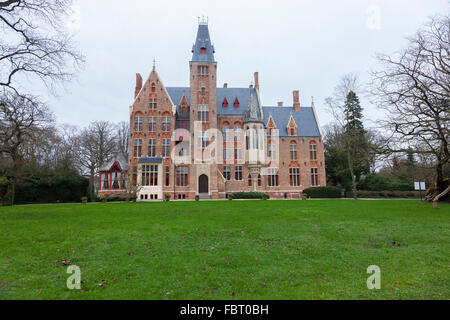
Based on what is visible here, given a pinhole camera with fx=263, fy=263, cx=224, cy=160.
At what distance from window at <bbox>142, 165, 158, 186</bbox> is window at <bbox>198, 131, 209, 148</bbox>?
6.36 meters

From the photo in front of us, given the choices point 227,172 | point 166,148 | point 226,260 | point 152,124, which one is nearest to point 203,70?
point 152,124

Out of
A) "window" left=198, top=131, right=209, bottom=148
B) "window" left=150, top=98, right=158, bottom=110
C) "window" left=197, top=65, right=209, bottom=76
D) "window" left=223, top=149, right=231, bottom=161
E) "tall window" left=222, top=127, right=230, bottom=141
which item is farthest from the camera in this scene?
"window" left=223, top=149, right=231, bottom=161

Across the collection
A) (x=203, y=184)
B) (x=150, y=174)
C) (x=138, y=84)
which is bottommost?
(x=203, y=184)

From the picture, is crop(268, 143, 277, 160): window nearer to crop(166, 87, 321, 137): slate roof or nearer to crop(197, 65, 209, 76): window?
crop(166, 87, 321, 137): slate roof

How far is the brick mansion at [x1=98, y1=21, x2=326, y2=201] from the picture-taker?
106 feet

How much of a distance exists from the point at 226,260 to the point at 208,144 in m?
28.1

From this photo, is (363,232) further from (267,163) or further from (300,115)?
(300,115)

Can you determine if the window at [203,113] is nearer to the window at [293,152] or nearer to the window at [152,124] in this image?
the window at [152,124]

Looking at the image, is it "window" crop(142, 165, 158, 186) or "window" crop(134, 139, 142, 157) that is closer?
"window" crop(142, 165, 158, 186)

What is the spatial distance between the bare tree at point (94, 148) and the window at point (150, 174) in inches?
444

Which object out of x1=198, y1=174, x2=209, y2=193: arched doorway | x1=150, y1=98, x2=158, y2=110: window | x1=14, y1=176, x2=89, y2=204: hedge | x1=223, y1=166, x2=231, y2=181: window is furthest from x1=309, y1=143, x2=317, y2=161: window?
x1=14, y1=176, x2=89, y2=204: hedge

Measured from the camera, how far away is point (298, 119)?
132ft

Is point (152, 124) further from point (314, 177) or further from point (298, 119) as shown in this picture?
point (314, 177)

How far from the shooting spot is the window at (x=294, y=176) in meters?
37.4
